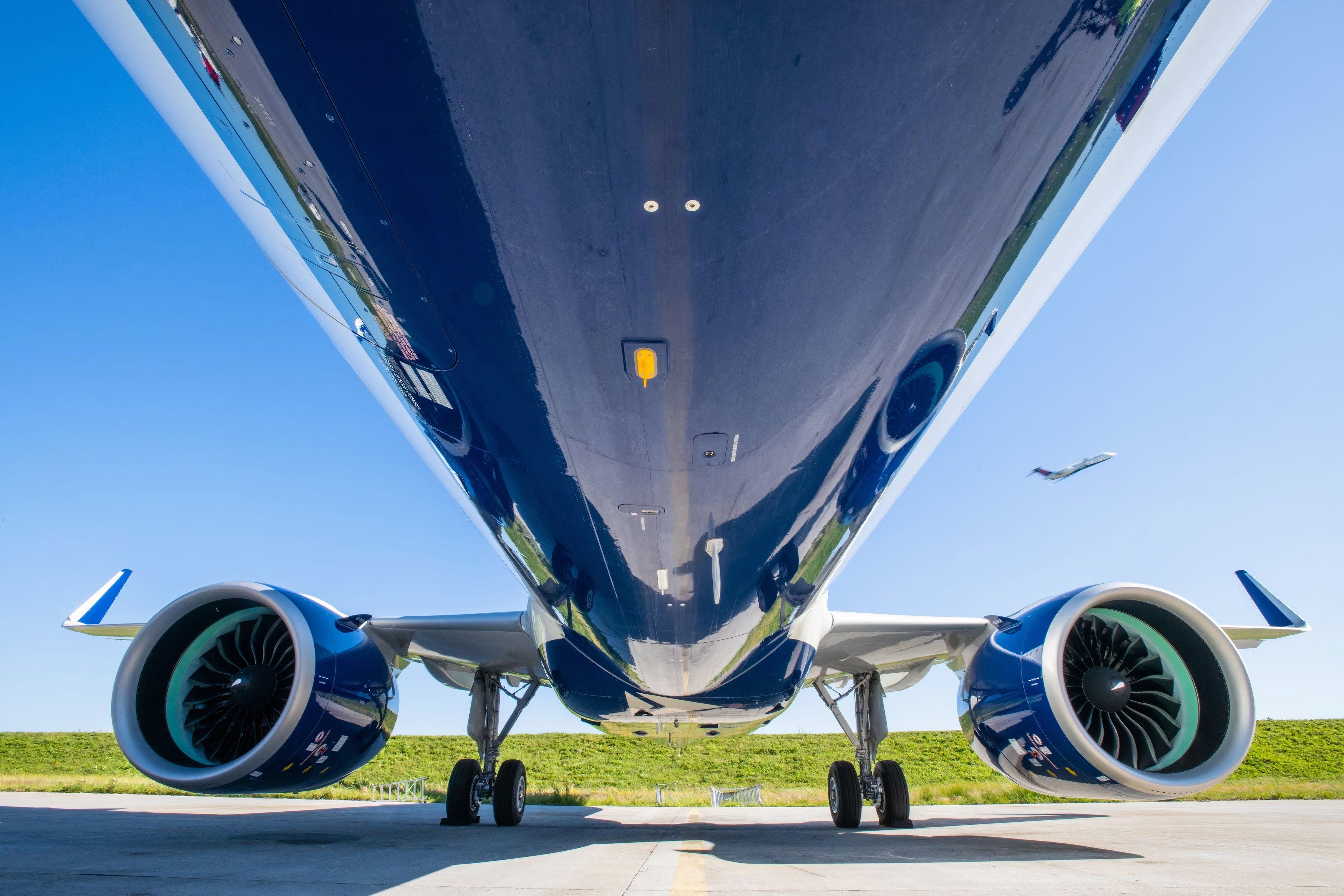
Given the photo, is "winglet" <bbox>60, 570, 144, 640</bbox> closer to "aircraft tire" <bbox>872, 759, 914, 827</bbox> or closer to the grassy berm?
"aircraft tire" <bbox>872, 759, 914, 827</bbox>

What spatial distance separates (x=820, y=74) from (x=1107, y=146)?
1.02 metres

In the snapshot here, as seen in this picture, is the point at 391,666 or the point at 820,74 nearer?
the point at 820,74

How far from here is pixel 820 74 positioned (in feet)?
4.98

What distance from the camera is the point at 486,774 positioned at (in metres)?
8.91

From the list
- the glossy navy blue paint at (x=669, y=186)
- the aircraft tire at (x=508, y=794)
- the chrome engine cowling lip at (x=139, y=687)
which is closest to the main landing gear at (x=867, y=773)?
the aircraft tire at (x=508, y=794)

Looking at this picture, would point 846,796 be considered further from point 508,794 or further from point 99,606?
point 99,606

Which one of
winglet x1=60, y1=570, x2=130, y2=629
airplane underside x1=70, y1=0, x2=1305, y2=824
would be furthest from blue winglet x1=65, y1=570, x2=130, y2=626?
airplane underside x1=70, y1=0, x2=1305, y2=824

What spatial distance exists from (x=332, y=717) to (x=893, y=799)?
6239 millimetres

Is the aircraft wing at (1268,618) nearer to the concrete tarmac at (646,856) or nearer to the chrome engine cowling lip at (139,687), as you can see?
the concrete tarmac at (646,856)

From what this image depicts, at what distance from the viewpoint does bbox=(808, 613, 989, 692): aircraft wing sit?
765 centimetres

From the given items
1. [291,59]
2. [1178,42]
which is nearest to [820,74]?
[1178,42]

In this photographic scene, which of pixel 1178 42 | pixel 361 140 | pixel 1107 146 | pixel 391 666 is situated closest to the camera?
pixel 361 140

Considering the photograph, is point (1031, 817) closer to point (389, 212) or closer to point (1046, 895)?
point (1046, 895)

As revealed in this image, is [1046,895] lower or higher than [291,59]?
lower
